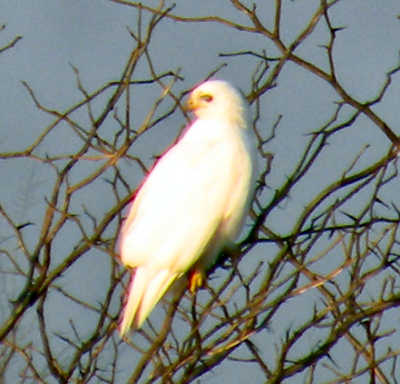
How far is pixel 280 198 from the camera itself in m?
4.67

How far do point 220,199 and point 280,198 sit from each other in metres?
0.86

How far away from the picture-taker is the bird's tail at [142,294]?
5254 millimetres

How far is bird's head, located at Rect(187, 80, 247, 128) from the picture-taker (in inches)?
230

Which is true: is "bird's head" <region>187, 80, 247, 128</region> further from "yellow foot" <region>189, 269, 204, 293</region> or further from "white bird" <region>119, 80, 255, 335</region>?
"yellow foot" <region>189, 269, 204, 293</region>

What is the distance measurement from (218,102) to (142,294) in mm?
1029

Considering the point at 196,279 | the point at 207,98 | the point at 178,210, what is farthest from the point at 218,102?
the point at 196,279

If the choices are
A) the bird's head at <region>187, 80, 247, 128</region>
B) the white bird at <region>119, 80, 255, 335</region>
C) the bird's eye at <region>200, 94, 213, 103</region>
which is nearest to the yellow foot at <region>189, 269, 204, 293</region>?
the white bird at <region>119, 80, 255, 335</region>

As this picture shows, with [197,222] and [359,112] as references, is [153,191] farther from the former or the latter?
[359,112]

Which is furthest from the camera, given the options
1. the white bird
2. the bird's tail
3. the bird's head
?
the bird's head

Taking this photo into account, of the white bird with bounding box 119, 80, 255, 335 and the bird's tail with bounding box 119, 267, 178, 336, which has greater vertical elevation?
the white bird with bounding box 119, 80, 255, 335

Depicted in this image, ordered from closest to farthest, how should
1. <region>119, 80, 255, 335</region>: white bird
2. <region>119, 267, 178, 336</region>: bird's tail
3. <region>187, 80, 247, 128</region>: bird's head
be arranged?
1. <region>119, 267, 178, 336</region>: bird's tail
2. <region>119, 80, 255, 335</region>: white bird
3. <region>187, 80, 247, 128</region>: bird's head

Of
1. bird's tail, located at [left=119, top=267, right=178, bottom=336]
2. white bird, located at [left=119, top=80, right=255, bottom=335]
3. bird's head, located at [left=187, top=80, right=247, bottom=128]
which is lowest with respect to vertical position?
bird's tail, located at [left=119, top=267, right=178, bottom=336]

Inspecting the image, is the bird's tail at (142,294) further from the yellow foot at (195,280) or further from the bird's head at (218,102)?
the bird's head at (218,102)

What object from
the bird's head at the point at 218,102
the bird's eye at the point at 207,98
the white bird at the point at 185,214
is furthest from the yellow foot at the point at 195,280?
the bird's eye at the point at 207,98
